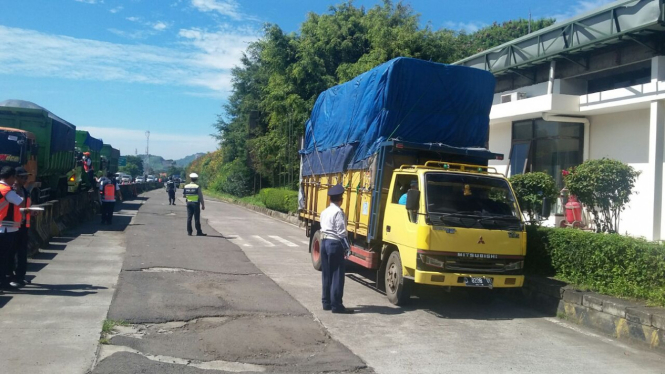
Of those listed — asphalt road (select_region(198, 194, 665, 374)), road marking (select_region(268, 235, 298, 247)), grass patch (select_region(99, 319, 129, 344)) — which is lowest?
grass patch (select_region(99, 319, 129, 344))

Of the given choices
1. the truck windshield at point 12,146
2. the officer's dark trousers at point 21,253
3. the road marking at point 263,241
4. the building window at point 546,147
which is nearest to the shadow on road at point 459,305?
the officer's dark trousers at point 21,253

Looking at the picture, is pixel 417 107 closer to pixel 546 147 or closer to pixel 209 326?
pixel 209 326

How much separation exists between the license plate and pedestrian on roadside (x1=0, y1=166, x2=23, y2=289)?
660 centimetres

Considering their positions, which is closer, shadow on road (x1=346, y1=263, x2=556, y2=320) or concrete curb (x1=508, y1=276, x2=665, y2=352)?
concrete curb (x1=508, y1=276, x2=665, y2=352)

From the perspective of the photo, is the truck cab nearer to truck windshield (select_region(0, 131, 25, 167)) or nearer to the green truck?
truck windshield (select_region(0, 131, 25, 167))

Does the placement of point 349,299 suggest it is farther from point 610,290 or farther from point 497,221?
point 610,290

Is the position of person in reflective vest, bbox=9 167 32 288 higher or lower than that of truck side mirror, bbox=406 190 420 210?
lower

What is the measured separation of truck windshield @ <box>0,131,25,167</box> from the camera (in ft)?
51.5

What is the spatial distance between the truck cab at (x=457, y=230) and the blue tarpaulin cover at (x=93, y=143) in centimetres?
2276

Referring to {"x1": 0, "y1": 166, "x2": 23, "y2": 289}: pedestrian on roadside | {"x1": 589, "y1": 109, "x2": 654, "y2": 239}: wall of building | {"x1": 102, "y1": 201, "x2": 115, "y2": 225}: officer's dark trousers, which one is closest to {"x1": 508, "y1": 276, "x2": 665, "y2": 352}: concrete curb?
{"x1": 589, "y1": 109, "x2": 654, "y2": 239}: wall of building

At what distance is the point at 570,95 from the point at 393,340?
12.9 metres

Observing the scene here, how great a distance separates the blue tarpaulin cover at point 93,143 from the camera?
2813cm

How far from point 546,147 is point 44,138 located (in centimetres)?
1618

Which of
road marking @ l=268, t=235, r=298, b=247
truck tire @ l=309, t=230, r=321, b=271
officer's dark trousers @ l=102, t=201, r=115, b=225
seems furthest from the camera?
officer's dark trousers @ l=102, t=201, r=115, b=225
